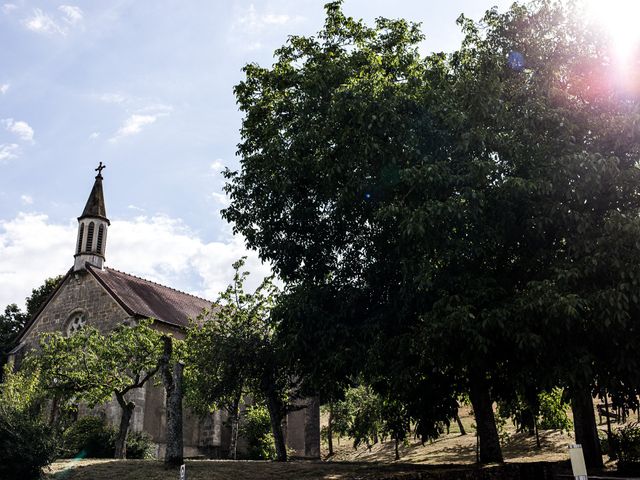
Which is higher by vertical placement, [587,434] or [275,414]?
[275,414]

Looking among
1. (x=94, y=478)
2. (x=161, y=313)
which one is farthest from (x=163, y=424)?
(x=94, y=478)

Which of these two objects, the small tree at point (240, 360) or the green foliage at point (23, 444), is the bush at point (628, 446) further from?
the green foliage at point (23, 444)

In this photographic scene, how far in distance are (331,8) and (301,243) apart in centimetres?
794

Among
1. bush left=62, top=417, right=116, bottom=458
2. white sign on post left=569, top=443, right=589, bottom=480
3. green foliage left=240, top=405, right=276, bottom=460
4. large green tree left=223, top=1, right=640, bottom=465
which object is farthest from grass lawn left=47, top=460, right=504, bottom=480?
green foliage left=240, top=405, right=276, bottom=460

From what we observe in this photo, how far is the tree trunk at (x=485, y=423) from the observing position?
50.3ft

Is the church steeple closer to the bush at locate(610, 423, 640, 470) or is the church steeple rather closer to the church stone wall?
the church stone wall

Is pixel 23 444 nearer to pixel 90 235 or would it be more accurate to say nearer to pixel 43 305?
pixel 90 235

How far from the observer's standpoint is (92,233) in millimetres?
35062

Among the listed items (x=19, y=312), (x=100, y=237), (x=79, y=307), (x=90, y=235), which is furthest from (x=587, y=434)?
(x=19, y=312)

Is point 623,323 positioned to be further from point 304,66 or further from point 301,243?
point 304,66

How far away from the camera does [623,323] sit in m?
11.4

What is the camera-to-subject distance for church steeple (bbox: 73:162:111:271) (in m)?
34.4

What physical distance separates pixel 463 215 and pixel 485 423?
6.59m

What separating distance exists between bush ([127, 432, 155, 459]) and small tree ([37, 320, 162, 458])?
3161 mm
